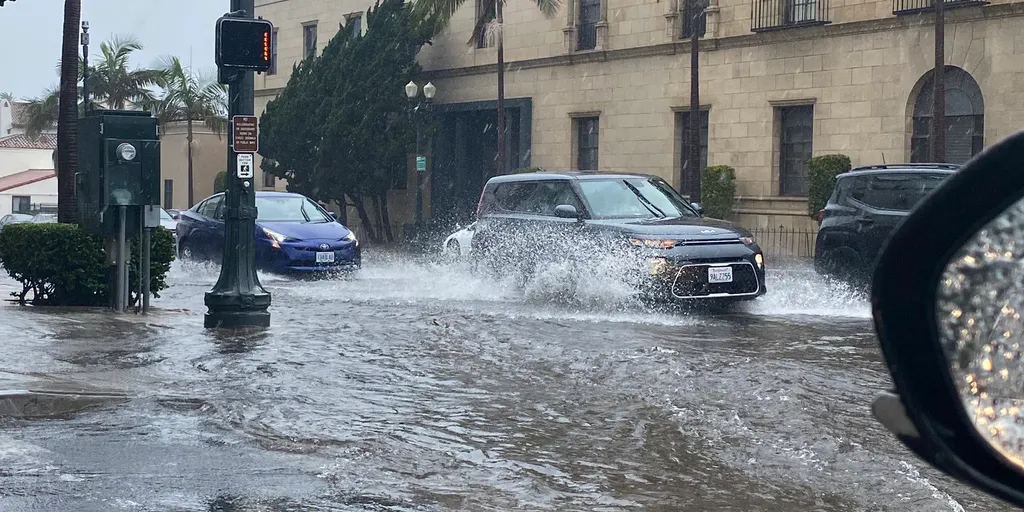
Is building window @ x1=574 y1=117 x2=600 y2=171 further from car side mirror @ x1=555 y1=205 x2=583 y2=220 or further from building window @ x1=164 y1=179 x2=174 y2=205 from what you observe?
building window @ x1=164 y1=179 x2=174 y2=205

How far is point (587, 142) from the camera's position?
36500mm

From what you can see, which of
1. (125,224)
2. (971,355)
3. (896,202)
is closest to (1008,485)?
(971,355)

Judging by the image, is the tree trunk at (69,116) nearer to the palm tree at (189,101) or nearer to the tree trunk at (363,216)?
the tree trunk at (363,216)

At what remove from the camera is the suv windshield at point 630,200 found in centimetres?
1516

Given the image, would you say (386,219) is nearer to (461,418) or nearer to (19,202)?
(461,418)

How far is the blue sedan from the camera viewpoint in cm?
2005

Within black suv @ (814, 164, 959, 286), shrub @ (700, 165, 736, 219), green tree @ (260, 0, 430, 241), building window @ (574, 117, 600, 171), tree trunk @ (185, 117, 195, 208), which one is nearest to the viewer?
black suv @ (814, 164, 959, 286)

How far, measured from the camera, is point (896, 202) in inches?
601

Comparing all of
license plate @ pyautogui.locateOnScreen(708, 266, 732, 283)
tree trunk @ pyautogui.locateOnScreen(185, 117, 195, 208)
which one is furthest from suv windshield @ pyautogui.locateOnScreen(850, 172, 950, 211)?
Result: tree trunk @ pyautogui.locateOnScreen(185, 117, 195, 208)

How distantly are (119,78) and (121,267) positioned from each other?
143 feet

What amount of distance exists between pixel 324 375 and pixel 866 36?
70.6ft

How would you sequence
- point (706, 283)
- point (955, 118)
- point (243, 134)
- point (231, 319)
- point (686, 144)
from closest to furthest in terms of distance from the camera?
point (243, 134), point (231, 319), point (706, 283), point (955, 118), point (686, 144)

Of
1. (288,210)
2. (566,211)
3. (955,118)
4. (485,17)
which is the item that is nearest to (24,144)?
(485,17)

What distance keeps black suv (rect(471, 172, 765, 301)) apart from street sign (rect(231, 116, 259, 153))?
13.5ft
